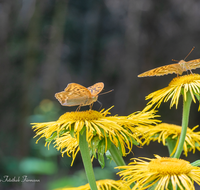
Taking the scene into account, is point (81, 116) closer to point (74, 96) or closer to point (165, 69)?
point (74, 96)

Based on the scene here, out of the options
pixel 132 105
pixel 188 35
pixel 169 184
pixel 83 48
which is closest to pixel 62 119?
pixel 169 184

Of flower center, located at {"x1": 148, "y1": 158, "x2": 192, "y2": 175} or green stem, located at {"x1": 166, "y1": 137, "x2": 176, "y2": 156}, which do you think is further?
green stem, located at {"x1": 166, "y1": 137, "x2": 176, "y2": 156}

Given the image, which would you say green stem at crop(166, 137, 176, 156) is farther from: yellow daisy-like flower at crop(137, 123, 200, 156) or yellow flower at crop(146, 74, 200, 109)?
yellow flower at crop(146, 74, 200, 109)

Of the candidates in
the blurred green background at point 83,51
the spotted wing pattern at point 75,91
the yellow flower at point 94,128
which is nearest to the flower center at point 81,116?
the yellow flower at point 94,128

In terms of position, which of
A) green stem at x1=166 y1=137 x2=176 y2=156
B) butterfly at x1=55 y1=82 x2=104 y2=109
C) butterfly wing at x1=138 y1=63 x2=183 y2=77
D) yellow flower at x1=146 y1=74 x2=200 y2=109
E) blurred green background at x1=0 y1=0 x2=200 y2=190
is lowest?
green stem at x1=166 y1=137 x2=176 y2=156

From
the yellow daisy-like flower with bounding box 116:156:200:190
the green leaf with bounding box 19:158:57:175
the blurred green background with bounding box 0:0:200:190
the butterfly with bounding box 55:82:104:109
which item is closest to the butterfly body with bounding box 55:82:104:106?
the butterfly with bounding box 55:82:104:109

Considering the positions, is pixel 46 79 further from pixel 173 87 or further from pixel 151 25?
pixel 173 87

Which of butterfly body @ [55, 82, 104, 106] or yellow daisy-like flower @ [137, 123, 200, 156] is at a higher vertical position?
butterfly body @ [55, 82, 104, 106]

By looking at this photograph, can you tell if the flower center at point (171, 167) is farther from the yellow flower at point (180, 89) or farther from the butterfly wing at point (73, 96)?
the butterfly wing at point (73, 96)
